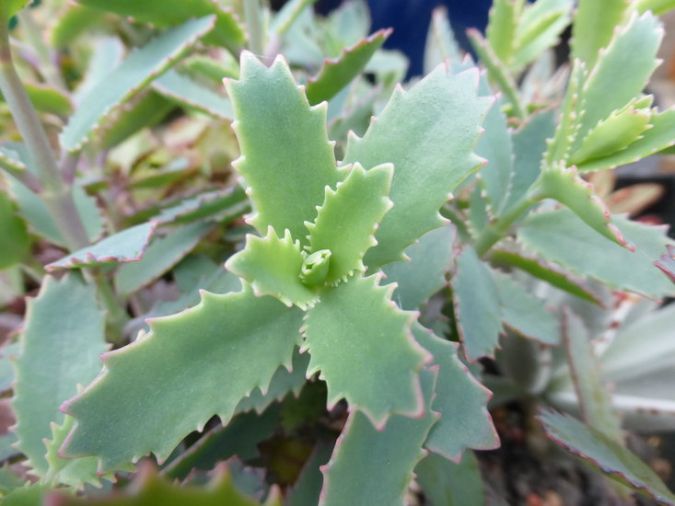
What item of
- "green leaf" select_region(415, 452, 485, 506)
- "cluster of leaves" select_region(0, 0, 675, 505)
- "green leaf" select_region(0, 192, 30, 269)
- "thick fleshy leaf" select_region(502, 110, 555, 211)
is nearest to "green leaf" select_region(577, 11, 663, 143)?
"cluster of leaves" select_region(0, 0, 675, 505)

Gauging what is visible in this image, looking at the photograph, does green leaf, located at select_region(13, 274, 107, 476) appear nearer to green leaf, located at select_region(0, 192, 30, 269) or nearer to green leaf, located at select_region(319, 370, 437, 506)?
green leaf, located at select_region(0, 192, 30, 269)

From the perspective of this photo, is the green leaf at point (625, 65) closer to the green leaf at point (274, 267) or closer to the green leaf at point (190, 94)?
the green leaf at point (274, 267)

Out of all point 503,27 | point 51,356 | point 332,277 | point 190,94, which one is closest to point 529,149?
point 503,27

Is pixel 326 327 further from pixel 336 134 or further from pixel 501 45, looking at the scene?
pixel 501 45

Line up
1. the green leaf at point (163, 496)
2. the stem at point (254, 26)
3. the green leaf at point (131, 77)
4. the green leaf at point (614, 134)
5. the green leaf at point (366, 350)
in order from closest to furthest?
1. the green leaf at point (163, 496)
2. the green leaf at point (366, 350)
3. the green leaf at point (614, 134)
4. the green leaf at point (131, 77)
5. the stem at point (254, 26)

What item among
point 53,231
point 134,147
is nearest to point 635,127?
point 53,231

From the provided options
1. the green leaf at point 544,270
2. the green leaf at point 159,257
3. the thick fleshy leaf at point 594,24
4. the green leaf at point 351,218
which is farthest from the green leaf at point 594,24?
the green leaf at point 159,257

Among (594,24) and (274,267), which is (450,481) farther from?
(594,24)
